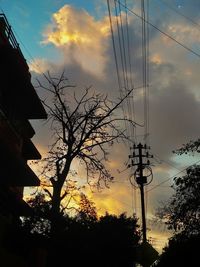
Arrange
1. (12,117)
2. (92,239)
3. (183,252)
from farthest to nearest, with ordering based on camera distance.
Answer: (92,239) → (183,252) → (12,117)

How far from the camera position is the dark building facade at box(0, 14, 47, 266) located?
15691 millimetres

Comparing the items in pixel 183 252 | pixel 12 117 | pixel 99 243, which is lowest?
pixel 183 252

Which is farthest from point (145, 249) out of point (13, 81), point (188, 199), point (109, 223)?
point (109, 223)

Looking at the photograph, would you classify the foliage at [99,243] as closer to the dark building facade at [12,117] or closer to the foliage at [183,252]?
the foliage at [183,252]

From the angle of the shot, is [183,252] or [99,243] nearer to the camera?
[183,252]

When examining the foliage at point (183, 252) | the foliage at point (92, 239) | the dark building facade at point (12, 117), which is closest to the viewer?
the dark building facade at point (12, 117)

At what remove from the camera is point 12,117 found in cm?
1933

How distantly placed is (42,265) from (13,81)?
285 inches

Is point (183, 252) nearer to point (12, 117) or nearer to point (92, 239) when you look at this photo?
point (92, 239)

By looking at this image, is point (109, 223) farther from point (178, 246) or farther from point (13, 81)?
point (13, 81)

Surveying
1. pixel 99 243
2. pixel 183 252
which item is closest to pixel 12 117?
pixel 183 252

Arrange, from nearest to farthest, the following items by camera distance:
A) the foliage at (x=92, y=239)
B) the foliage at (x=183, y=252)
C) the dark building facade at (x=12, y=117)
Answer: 1. the dark building facade at (x=12, y=117)
2. the foliage at (x=183, y=252)
3. the foliage at (x=92, y=239)

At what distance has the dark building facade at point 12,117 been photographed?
51.5 ft

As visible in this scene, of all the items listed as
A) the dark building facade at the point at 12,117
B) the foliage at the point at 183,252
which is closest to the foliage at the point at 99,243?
the foliage at the point at 183,252
